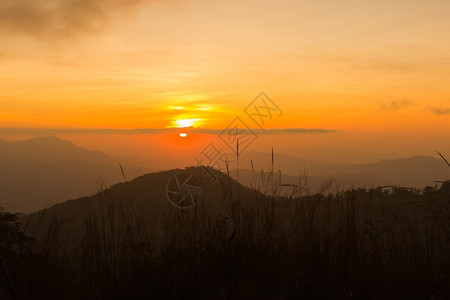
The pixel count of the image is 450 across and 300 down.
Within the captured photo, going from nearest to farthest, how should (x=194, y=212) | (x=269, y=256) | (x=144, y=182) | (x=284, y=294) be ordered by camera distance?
(x=284, y=294)
(x=269, y=256)
(x=194, y=212)
(x=144, y=182)

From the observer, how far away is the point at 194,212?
13.5 ft

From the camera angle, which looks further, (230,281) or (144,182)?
(144,182)

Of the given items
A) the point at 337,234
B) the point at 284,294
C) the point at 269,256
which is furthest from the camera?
the point at 337,234

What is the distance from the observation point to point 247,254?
344 centimetres

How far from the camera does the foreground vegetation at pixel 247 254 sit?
320 centimetres

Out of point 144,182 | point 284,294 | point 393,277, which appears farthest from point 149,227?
point 144,182

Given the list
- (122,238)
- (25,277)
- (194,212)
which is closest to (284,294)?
(194,212)

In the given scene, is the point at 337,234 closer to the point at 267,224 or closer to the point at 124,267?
the point at 267,224

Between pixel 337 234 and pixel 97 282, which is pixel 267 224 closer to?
pixel 337 234

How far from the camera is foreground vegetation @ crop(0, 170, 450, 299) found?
3201 mm

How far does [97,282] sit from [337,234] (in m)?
2.16

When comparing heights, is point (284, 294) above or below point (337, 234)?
below

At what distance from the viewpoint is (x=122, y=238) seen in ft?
12.8

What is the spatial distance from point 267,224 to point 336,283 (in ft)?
2.98
